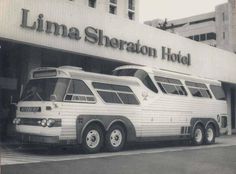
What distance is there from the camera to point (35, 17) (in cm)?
1430

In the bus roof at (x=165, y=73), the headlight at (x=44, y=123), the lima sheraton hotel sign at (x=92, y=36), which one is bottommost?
the headlight at (x=44, y=123)

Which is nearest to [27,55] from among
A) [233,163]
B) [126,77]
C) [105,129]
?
[126,77]

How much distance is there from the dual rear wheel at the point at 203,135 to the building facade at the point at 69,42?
4531mm

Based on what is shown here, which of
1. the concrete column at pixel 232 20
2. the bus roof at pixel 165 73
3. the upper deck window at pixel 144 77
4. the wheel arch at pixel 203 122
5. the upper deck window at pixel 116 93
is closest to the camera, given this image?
the upper deck window at pixel 116 93

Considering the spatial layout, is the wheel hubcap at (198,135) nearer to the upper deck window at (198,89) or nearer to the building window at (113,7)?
the upper deck window at (198,89)

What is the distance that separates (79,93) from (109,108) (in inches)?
51.1

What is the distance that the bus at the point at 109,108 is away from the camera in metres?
11.0

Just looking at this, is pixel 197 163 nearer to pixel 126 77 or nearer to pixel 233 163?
pixel 233 163

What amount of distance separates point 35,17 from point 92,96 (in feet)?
14.2

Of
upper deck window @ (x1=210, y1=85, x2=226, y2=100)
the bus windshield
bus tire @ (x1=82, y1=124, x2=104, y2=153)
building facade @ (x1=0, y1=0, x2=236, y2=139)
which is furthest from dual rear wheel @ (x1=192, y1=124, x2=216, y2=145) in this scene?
the bus windshield

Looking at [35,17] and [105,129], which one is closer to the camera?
[105,129]

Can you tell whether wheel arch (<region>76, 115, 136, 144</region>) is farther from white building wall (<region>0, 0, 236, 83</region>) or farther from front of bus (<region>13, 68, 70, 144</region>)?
white building wall (<region>0, 0, 236, 83</region>)

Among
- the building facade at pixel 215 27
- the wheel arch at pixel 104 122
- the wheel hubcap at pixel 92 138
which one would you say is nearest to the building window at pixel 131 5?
the wheel arch at pixel 104 122

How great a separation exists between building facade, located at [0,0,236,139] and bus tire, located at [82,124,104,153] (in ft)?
14.6
